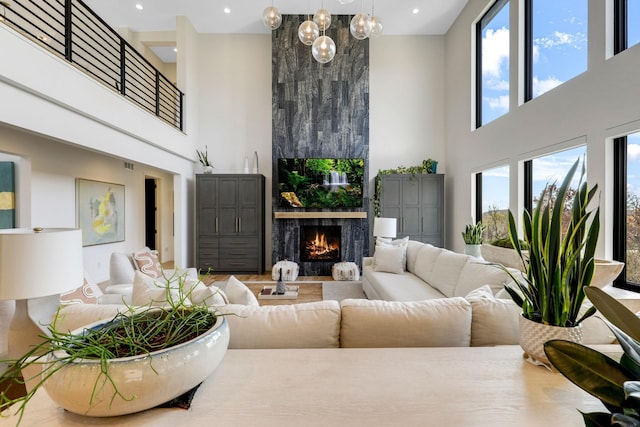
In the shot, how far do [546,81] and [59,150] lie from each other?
6741 mm

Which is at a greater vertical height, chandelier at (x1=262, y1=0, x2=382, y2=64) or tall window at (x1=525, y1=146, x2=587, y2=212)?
chandelier at (x1=262, y1=0, x2=382, y2=64)

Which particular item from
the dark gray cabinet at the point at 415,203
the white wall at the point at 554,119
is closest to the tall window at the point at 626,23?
the white wall at the point at 554,119

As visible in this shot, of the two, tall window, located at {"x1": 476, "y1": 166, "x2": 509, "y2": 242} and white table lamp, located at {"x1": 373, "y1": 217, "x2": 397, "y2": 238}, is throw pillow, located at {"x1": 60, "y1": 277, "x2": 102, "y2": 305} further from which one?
tall window, located at {"x1": 476, "y1": 166, "x2": 509, "y2": 242}

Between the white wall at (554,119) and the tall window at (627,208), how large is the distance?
7 centimetres

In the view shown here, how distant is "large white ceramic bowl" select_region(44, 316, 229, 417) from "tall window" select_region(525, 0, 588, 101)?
169 inches

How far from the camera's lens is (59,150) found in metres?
4.61

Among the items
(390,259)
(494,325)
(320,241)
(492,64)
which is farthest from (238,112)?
(494,325)

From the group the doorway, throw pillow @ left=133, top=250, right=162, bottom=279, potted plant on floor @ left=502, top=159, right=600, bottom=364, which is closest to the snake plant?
potted plant on floor @ left=502, top=159, right=600, bottom=364

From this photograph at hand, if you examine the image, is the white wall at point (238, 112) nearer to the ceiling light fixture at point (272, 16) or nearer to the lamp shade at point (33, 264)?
the ceiling light fixture at point (272, 16)

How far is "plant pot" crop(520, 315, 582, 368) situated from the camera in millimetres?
1033

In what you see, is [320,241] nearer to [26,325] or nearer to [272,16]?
[272,16]

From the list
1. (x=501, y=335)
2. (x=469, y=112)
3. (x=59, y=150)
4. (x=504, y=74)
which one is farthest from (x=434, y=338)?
(x=59, y=150)

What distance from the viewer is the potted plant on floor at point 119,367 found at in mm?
709

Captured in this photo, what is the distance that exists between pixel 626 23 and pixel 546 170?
61.8 inches
